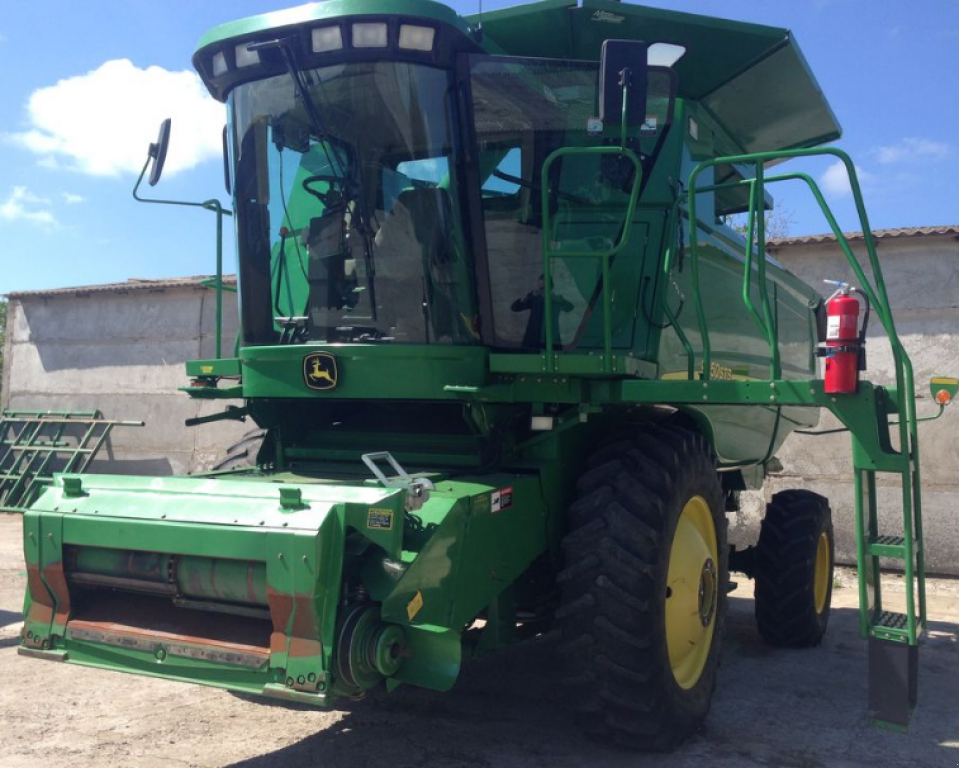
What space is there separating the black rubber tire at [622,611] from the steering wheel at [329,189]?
1689 millimetres

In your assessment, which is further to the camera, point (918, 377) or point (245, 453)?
point (918, 377)

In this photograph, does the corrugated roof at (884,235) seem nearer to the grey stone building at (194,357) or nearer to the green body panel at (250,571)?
the grey stone building at (194,357)

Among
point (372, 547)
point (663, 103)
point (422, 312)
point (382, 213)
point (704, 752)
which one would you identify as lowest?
point (704, 752)

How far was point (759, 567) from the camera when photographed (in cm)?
617

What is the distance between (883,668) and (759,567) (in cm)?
244

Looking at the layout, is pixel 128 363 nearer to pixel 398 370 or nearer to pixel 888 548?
pixel 398 370

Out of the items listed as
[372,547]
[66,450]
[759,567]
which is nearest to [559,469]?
[372,547]

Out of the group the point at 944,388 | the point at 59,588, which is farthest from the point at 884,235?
the point at 59,588

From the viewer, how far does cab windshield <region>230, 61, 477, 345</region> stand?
409cm

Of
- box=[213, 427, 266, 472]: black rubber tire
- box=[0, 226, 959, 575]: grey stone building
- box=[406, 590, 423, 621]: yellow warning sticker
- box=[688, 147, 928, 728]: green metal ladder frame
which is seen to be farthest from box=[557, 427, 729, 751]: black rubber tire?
box=[0, 226, 959, 575]: grey stone building

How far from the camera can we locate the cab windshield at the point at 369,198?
161 inches

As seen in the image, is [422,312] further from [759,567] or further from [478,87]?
[759,567]

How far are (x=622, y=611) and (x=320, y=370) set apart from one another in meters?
1.66

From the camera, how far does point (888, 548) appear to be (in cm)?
388
